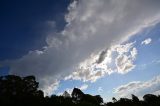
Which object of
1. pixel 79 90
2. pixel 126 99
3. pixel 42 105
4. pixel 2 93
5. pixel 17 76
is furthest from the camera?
pixel 126 99

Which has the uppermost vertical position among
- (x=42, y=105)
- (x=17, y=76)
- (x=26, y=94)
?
(x=17, y=76)

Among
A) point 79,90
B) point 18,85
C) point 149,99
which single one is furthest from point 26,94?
point 149,99

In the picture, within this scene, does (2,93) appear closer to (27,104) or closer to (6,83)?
(6,83)

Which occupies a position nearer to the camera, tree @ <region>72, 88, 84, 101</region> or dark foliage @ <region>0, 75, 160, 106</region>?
dark foliage @ <region>0, 75, 160, 106</region>

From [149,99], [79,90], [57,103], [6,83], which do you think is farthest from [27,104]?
[149,99]

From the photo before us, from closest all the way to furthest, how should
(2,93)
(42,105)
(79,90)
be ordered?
(42,105), (2,93), (79,90)

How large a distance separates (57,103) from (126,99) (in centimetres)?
8968

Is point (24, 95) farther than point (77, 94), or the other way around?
point (77, 94)

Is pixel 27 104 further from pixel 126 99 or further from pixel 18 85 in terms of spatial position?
pixel 126 99

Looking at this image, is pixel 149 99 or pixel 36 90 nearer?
pixel 36 90

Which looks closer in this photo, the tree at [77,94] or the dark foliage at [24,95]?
the dark foliage at [24,95]

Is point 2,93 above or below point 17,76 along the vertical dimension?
below

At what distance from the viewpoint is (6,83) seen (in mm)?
113000

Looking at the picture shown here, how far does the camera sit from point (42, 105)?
98.7m
